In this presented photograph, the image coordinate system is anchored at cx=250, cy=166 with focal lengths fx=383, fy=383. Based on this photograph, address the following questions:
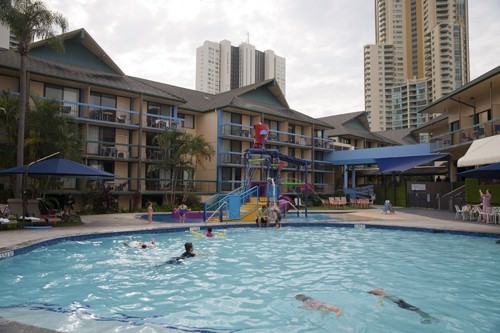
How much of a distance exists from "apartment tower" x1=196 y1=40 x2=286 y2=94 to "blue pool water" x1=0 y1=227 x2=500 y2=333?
67064 millimetres

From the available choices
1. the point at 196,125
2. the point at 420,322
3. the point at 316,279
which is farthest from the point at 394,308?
the point at 196,125

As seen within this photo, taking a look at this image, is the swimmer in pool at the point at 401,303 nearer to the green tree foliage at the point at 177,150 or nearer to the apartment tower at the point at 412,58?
the green tree foliage at the point at 177,150

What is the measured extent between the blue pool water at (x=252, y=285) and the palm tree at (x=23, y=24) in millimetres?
7152

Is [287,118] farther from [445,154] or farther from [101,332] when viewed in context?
[101,332]

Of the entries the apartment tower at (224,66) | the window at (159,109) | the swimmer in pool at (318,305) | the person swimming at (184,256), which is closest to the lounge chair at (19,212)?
the person swimming at (184,256)

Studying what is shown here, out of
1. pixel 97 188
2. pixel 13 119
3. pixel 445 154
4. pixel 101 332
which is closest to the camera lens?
pixel 101 332

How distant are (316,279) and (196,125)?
26251 millimetres

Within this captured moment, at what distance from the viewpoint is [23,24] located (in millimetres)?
17078

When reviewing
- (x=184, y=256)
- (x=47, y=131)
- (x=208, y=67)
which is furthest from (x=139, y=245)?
(x=208, y=67)

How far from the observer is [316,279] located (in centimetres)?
901

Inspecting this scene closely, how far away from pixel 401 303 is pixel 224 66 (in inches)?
2983

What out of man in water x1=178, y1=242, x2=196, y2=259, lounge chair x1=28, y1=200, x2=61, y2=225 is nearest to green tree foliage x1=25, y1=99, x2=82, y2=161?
lounge chair x1=28, y1=200, x2=61, y2=225

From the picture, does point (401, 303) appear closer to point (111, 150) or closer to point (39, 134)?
point (39, 134)

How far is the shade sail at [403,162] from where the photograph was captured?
2883cm
